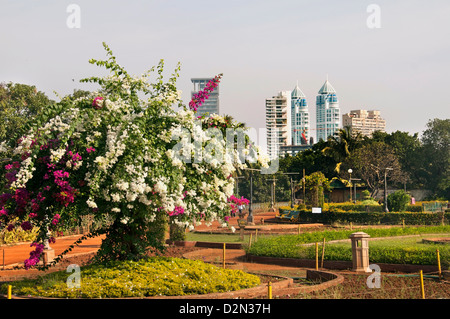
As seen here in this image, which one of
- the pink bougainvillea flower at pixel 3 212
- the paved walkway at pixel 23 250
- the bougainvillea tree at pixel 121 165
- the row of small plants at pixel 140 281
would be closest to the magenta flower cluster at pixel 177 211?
the bougainvillea tree at pixel 121 165

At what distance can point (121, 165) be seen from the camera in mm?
13477

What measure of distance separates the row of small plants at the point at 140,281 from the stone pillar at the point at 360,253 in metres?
5.66

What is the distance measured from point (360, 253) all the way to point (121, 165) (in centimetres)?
936

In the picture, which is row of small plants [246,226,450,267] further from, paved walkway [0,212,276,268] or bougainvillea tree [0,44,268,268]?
bougainvillea tree [0,44,268,268]

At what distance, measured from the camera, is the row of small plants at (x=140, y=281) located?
13117 mm

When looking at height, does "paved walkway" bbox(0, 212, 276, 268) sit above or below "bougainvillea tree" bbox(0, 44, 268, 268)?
below

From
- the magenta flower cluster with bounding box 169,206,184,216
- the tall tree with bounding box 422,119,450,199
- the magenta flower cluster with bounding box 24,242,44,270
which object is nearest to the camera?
the magenta flower cluster with bounding box 24,242,44,270

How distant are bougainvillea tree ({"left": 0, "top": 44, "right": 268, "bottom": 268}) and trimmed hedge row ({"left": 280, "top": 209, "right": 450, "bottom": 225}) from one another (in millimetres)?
30007

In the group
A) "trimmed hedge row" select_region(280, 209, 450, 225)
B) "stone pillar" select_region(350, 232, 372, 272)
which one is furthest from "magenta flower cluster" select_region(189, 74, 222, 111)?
"trimmed hedge row" select_region(280, 209, 450, 225)

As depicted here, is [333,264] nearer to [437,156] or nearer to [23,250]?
[23,250]

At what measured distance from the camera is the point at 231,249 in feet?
91.6

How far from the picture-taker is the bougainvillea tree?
527 inches
